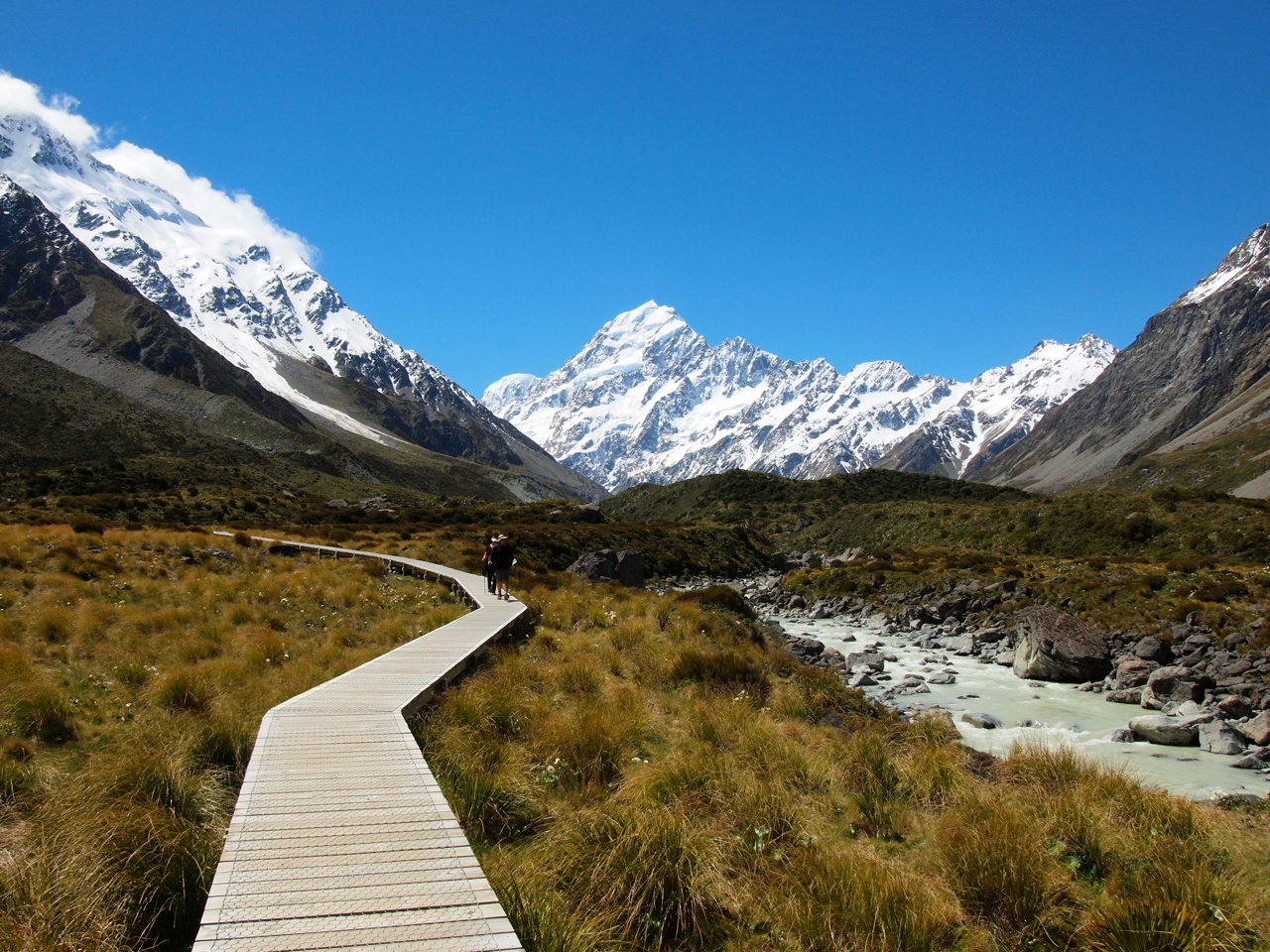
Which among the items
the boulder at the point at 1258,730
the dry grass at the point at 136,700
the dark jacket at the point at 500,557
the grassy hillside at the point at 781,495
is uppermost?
the grassy hillside at the point at 781,495

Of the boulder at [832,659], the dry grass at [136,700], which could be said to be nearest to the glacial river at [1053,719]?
the boulder at [832,659]

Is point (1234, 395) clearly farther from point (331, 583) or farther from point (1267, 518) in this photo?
point (331, 583)

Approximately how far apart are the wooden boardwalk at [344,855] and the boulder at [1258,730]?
1576 centimetres

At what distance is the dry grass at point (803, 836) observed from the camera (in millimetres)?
5328

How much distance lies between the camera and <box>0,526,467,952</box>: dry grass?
4.75 metres

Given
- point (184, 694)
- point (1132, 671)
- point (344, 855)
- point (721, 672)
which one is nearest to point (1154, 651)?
point (1132, 671)

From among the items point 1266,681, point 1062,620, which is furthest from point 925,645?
point 1266,681

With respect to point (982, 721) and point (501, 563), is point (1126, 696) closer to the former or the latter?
point (982, 721)

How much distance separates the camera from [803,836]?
7.03 m

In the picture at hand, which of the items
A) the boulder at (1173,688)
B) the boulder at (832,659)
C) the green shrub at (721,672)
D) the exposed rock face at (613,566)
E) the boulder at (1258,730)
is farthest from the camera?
the exposed rock face at (613,566)

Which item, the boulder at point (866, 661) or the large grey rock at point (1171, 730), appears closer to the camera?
the large grey rock at point (1171, 730)

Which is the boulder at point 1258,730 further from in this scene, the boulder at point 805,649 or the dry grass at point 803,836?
the boulder at point 805,649

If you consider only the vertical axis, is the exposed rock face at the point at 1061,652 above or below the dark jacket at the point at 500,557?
below

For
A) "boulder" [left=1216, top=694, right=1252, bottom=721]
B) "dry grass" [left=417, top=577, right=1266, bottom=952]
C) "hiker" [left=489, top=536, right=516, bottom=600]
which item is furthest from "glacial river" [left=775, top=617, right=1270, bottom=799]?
"hiker" [left=489, top=536, right=516, bottom=600]
